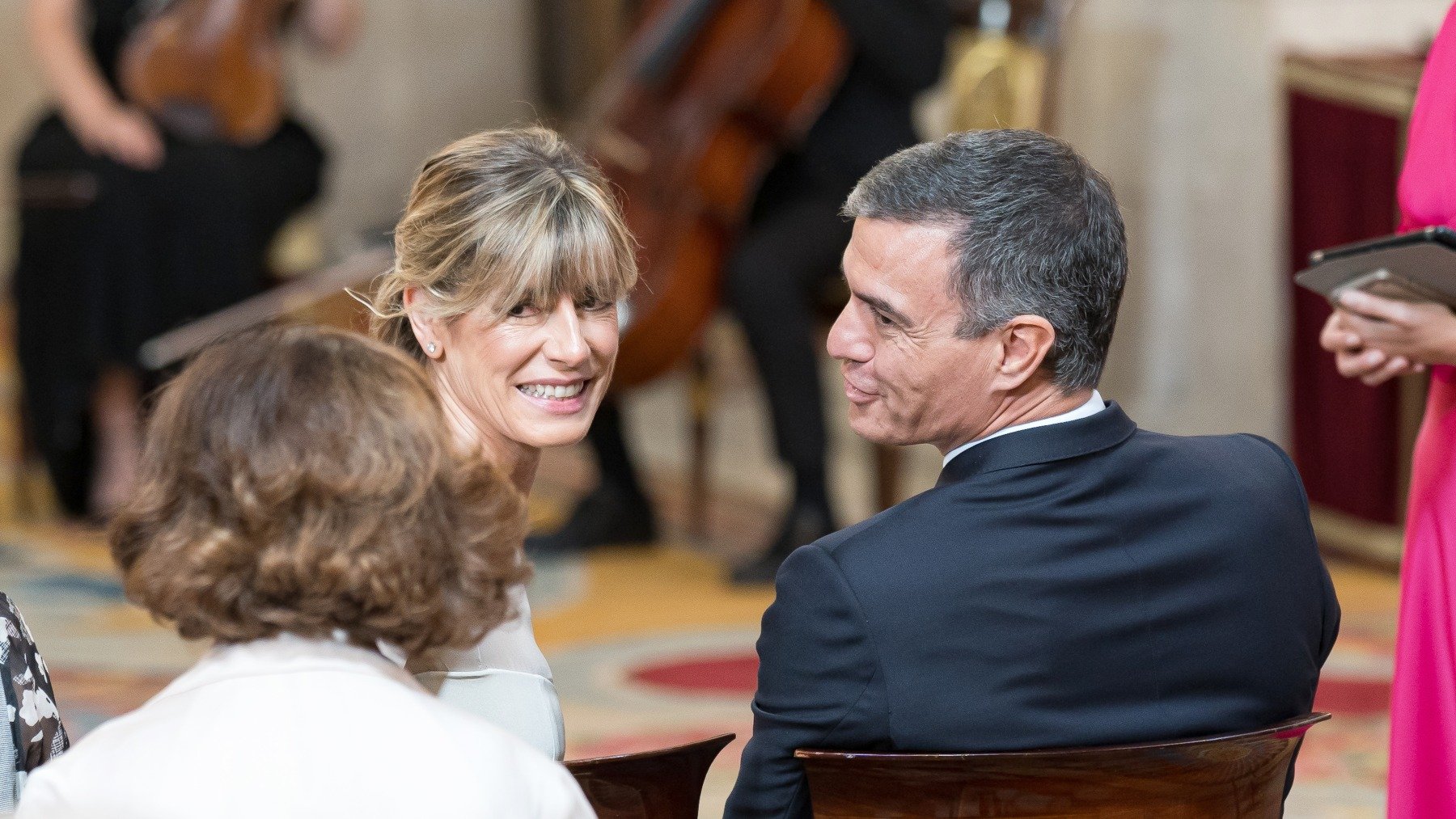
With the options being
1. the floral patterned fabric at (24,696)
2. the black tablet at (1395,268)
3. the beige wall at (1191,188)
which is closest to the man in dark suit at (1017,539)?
the black tablet at (1395,268)

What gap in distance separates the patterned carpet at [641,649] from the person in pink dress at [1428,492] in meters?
0.94

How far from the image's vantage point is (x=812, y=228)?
4340 mm

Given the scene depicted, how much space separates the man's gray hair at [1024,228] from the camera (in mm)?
1516

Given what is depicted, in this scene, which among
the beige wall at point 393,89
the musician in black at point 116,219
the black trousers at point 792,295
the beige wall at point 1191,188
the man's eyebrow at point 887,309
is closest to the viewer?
the man's eyebrow at point 887,309

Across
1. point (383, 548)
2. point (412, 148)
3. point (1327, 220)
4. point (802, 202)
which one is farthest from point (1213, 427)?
point (383, 548)

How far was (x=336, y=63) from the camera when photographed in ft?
27.1

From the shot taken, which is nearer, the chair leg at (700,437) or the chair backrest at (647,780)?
the chair backrest at (647,780)

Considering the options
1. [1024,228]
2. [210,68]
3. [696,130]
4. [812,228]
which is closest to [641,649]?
[812,228]

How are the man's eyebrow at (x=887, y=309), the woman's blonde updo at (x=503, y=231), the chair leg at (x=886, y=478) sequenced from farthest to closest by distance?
1. the chair leg at (x=886, y=478)
2. the woman's blonde updo at (x=503, y=231)
3. the man's eyebrow at (x=887, y=309)

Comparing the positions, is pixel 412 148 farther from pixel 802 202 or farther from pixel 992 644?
pixel 992 644

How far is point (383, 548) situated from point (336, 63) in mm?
7553

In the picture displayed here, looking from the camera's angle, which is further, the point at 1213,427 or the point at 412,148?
the point at 412,148

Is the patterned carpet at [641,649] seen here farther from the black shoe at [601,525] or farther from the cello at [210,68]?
the cello at [210,68]

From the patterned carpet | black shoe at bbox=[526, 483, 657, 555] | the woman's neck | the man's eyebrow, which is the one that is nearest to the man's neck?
the man's eyebrow
